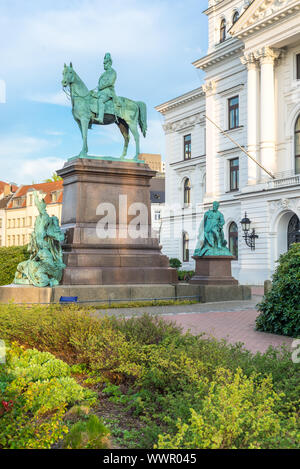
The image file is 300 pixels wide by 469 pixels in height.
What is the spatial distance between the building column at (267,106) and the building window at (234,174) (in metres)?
5.38

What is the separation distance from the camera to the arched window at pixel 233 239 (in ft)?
137

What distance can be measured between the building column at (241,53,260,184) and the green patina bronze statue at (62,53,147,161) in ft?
64.2

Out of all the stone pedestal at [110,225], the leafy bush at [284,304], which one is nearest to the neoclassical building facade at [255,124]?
the stone pedestal at [110,225]

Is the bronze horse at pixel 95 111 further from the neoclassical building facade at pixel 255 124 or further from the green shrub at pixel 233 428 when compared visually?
the green shrub at pixel 233 428

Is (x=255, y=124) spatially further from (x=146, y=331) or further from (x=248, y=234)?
(x=146, y=331)

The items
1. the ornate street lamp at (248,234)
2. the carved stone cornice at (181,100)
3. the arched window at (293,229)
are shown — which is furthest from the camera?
the carved stone cornice at (181,100)

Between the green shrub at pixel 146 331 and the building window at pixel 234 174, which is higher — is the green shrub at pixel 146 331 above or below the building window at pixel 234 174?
below

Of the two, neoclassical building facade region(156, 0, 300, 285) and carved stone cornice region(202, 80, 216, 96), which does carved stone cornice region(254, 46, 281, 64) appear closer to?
neoclassical building facade region(156, 0, 300, 285)

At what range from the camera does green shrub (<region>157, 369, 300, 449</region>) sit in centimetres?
413

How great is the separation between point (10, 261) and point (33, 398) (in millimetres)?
22099

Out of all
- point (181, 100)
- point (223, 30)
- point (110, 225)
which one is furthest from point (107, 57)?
point (181, 100)

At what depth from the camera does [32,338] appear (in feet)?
28.3

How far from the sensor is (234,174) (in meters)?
43.0

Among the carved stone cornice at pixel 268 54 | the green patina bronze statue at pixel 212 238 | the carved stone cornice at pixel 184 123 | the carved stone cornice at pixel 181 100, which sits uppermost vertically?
the carved stone cornice at pixel 181 100
